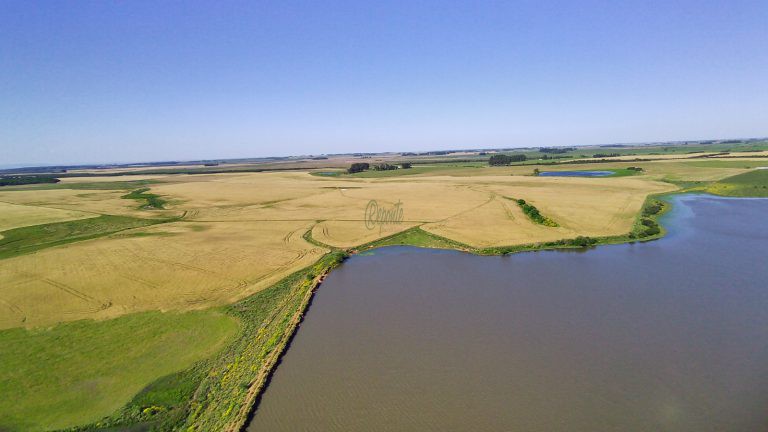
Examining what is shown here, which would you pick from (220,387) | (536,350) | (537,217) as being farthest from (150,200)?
(536,350)

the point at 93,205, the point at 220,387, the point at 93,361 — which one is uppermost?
the point at 93,205

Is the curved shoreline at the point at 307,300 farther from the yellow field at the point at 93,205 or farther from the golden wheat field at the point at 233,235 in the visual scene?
the yellow field at the point at 93,205

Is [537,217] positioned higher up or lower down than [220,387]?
higher up

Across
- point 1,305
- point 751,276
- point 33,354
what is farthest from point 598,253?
point 1,305

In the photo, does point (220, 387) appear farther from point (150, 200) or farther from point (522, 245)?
point (150, 200)

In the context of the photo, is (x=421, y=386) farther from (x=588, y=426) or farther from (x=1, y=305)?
(x=1, y=305)

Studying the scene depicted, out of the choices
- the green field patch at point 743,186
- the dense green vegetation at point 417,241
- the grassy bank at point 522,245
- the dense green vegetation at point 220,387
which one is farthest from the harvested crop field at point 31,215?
the green field patch at point 743,186
